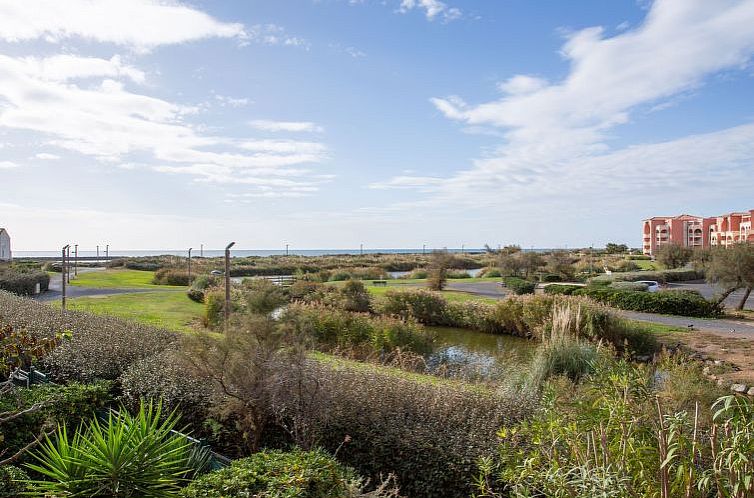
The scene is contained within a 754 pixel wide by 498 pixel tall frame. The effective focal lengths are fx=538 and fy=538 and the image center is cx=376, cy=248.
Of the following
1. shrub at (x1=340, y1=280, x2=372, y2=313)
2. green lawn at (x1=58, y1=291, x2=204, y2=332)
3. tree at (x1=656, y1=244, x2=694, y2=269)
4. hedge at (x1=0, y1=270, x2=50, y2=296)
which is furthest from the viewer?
tree at (x1=656, y1=244, x2=694, y2=269)

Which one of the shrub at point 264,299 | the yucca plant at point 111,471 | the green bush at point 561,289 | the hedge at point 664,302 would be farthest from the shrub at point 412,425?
the green bush at point 561,289

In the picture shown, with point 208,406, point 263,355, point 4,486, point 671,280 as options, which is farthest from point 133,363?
point 671,280

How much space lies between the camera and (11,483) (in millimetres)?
3900

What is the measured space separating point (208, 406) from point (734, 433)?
17.2 ft

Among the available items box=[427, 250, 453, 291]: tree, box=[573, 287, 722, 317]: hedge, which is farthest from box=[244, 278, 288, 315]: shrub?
box=[427, 250, 453, 291]: tree

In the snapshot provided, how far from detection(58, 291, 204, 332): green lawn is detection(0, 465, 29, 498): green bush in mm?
12476

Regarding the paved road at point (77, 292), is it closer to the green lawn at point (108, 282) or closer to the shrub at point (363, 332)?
the green lawn at point (108, 282)

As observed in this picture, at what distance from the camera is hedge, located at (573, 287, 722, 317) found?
19.5 meters

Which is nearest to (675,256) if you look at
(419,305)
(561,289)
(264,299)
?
(561,289)

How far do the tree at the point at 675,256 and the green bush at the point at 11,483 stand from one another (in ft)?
147

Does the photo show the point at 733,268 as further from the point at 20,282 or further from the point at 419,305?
the point at 20,282

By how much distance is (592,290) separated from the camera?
21.7 metres

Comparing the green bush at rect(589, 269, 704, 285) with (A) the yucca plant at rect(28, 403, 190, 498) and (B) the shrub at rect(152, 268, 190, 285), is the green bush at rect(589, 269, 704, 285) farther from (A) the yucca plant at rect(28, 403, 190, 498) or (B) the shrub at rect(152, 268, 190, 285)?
(A) the yucca plant at rect(28, 403, 190, 498)

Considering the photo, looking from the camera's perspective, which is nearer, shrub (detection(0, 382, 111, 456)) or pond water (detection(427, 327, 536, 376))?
shrub (detection(0, 382, 111, 456))
